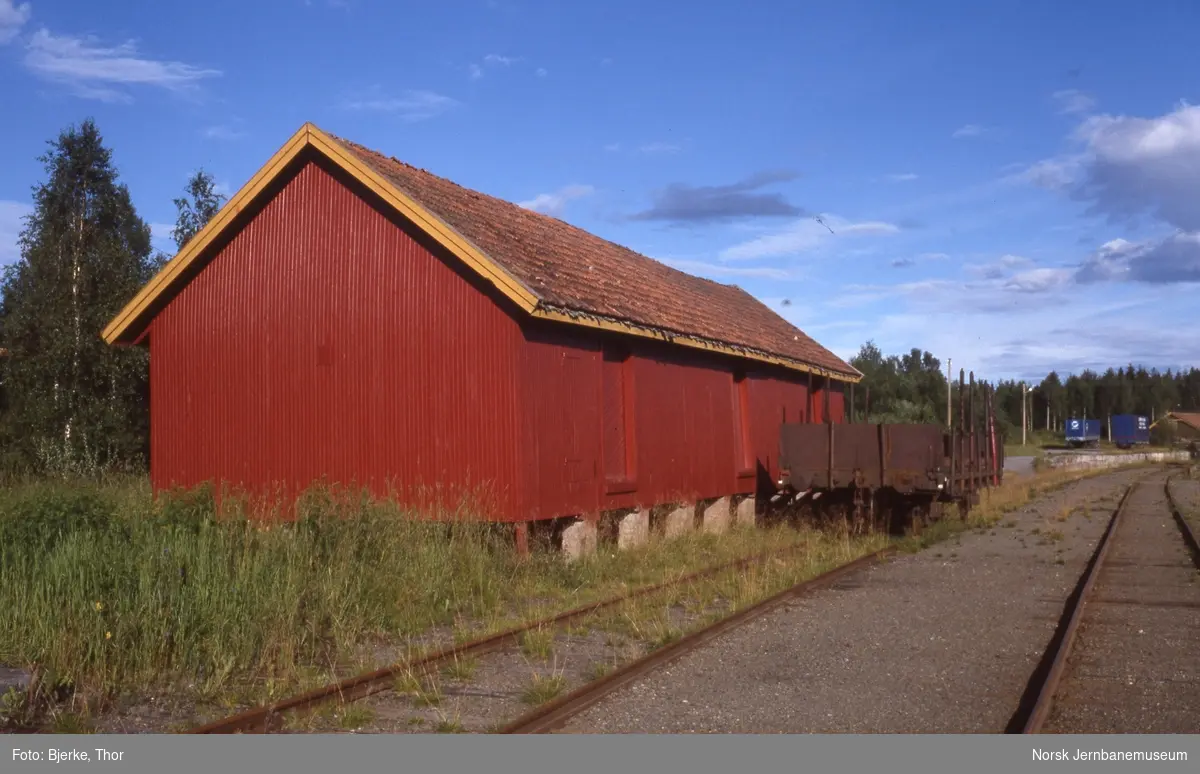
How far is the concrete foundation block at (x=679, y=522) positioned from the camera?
16359 mm

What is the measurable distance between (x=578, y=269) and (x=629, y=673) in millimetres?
9505

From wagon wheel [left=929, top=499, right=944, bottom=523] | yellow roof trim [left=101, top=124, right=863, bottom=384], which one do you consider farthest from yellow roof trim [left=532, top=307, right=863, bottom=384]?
wagon wheel [left=929, top=499, right=944, bottom=523]

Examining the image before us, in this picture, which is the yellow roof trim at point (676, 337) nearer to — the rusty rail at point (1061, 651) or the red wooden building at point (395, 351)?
the red wooden building at point (395, 351)

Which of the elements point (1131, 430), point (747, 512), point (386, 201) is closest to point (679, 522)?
point (747, 512)

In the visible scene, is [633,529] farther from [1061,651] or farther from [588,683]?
[588,683]

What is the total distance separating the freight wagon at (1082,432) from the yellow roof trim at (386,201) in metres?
86.0

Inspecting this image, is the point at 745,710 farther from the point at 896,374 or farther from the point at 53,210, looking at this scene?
the point at 896,374

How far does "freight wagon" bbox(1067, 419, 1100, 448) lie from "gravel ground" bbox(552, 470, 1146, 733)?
86.9 m

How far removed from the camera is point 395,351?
13.2 metres

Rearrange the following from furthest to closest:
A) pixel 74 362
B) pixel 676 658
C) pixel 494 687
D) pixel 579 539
Answer: pixel 74 362 < pixel 579 539 < pixel 676 658 < pixel 494 687

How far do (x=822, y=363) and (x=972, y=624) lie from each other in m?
14.5

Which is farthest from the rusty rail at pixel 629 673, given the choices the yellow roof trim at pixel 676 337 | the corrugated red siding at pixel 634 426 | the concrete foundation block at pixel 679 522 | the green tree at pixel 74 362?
the green tree at pixel 74 362

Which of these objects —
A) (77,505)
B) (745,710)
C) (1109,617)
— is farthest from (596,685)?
(77,505)

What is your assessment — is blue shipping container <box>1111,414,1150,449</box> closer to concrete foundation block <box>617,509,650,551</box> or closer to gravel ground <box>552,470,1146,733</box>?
concrete foundation block <box>617,509,650,551</box>
